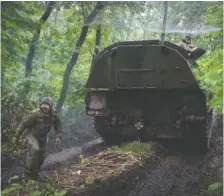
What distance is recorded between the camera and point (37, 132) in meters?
6.89

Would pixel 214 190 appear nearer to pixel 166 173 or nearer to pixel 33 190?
pixel 166 173

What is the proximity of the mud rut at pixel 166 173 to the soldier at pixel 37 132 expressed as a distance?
79cm

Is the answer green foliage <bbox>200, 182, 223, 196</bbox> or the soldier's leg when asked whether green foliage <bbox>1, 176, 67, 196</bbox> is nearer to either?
the soldier's leg

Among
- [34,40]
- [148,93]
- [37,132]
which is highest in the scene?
[34,40]

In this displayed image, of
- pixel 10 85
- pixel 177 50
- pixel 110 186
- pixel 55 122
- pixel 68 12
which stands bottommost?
pixel 110 186

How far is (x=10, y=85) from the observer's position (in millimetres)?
10430

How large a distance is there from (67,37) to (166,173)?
744 cm

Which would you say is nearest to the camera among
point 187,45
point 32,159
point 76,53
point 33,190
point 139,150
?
point 33,190

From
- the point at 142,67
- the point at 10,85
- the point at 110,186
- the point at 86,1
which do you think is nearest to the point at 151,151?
the point at 142,67

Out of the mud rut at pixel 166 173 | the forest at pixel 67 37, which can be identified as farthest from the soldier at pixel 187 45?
the mud rut at pixel 166 173

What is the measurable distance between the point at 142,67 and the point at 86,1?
14.6 feet

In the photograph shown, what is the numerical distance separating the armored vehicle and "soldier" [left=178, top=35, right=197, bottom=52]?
117 millimetres

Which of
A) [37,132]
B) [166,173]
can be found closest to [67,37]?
[37,132]

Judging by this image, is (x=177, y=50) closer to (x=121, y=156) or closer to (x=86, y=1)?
(x=121, y=156)
